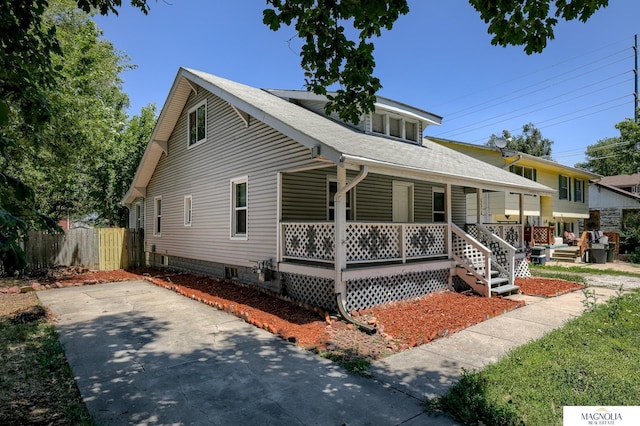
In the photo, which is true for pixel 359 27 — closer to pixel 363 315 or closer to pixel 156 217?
pixel 363 315

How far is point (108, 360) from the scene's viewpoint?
5.38m

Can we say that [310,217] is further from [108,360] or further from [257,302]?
[108,360]

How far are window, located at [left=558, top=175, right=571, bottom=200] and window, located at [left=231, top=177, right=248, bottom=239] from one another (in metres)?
23.0

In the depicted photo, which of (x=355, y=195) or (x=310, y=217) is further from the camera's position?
(x=355, y=195)

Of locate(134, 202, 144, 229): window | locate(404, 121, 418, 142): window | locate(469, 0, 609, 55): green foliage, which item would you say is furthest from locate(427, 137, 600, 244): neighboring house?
locate(134, 202, 144, 229): window

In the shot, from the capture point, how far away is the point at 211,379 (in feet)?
15.4

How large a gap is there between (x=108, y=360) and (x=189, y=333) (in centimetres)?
152

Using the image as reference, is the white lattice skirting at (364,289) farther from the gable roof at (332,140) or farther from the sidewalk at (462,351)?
the gable roof at (332,140)

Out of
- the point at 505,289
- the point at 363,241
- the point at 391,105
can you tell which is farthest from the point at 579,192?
the point at 363,241

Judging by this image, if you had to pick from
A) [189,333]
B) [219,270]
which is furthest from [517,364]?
[219,270]

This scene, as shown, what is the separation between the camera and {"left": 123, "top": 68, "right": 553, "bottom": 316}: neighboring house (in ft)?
26.8

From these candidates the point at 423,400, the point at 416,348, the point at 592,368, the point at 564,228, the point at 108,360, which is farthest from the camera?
the point at 564,228

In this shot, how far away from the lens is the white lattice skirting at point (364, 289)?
8125mm

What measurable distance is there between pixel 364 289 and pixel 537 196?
19.3 metres
